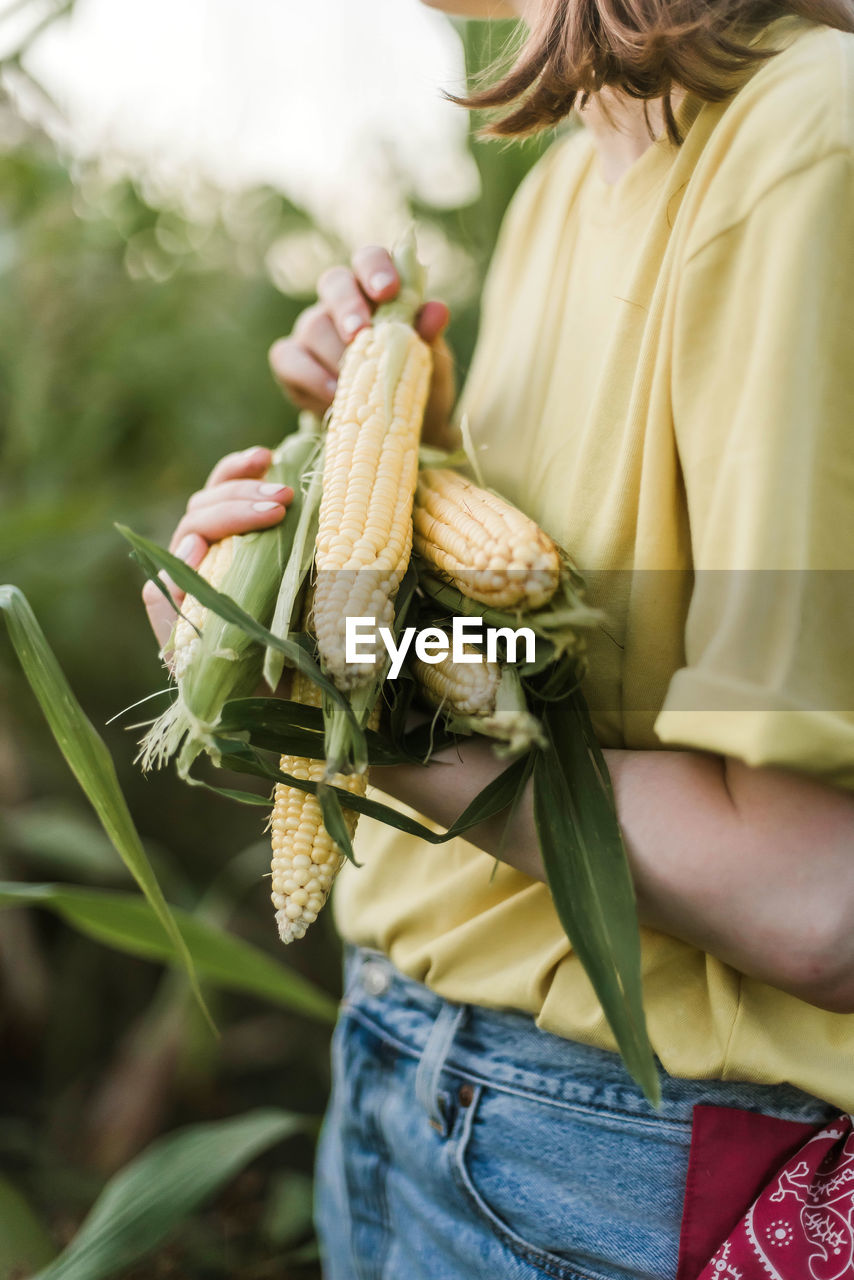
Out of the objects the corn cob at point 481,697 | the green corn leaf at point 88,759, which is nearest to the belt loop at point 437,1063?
the green corn leaf at point 88,759

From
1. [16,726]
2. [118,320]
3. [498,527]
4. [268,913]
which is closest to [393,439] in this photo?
[498,527]

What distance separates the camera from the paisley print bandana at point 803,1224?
53cm

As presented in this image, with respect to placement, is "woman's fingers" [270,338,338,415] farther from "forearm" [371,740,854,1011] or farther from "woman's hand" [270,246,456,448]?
"forearm" [371,740,854,1011]

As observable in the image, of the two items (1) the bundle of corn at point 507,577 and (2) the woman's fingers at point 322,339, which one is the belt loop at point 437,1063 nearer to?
(1) the bundle of corn at point 507,577

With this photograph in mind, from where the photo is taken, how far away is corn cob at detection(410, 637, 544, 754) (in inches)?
19.0

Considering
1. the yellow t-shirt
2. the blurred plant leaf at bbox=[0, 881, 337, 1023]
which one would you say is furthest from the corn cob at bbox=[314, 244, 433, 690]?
the blurred plant leaf at bbox=[0, 881, 337, 1023]

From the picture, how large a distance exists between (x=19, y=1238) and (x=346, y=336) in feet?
3.32

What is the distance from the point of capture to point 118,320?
5.30 feet

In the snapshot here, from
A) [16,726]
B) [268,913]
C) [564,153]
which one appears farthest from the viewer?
[268,913]

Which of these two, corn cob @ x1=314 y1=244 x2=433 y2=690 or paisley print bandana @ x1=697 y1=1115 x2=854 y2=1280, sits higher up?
corn cob @ x1=314 y1=244 x2=433 y2=690

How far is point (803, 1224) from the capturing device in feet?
1.78

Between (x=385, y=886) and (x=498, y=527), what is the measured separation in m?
0.37

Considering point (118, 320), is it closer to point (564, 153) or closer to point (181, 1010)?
point (564, 153)

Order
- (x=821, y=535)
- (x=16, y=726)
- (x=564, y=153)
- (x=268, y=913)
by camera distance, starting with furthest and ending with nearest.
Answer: (x=268, y=913) < (x=16, y=726) < (x=564, y=153) < (x=821, y=535)
